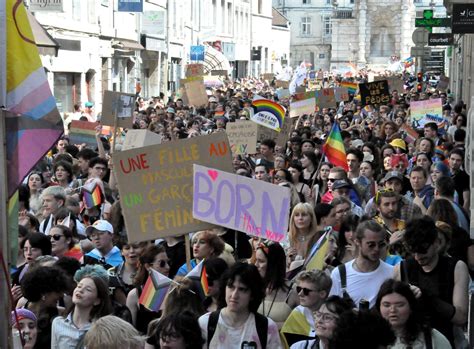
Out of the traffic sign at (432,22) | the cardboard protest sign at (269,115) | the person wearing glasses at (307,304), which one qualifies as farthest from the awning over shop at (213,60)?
the person wearing glasses at (307,304)

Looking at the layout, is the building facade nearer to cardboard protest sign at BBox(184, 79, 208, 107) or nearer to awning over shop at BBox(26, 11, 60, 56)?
awning over shop at BBox(26, 11, 60, 56)

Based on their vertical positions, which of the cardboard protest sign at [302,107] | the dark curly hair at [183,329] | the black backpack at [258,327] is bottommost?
the cardboard protest sign at [302,107]

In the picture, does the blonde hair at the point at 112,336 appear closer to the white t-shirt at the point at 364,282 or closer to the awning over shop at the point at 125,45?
the white t-shirt at the point at 364,282

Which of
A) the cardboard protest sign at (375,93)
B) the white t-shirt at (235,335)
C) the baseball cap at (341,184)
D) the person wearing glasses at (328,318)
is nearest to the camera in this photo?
the person wearing glasses at (328,318)

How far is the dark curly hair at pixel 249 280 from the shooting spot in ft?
21.4

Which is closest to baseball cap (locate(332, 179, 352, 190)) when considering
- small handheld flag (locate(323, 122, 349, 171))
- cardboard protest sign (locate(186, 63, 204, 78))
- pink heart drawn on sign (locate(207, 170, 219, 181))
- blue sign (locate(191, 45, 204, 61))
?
small handheld flag (locate(323, 122, 349, 171))

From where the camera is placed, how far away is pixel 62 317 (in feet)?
22.5

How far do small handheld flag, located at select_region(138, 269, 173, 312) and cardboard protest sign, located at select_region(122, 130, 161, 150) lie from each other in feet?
23.1

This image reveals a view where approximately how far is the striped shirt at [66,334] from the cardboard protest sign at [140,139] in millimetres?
7675

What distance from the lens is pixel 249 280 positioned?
6.53m

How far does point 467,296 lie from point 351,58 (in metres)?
117

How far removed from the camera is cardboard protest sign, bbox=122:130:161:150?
14.5m

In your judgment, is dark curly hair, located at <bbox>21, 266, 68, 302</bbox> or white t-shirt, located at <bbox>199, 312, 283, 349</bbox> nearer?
white t-shirt, located at <bbox>199, 312, 283, 349</bbox>

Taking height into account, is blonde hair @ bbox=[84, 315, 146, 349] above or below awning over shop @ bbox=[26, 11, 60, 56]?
below
